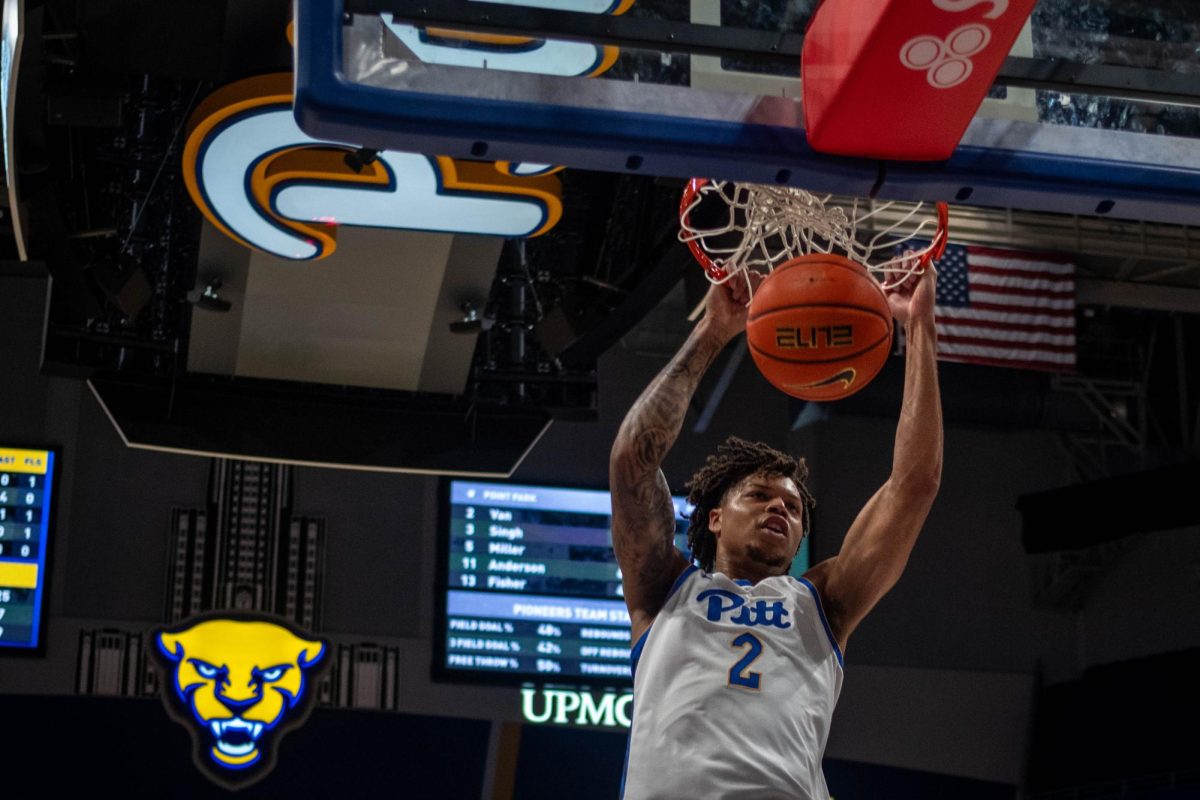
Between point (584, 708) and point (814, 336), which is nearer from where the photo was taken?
point (814, 336)

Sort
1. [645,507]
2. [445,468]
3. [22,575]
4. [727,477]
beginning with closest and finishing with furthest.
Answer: [645,507]
[727,477]
[445,468]
[22,575]

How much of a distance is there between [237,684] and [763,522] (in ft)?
25.3

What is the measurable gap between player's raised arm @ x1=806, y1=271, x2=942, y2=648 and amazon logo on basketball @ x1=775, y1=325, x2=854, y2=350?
0.18m

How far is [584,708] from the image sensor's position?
37.3ft

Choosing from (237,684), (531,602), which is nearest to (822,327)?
(531,602)

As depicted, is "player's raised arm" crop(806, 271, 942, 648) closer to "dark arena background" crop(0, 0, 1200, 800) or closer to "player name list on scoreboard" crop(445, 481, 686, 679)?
"dark arena background" crop(0, 0, 1200, 800)

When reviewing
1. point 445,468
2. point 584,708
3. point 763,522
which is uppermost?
point 445,468

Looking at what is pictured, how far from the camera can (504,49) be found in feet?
12.6

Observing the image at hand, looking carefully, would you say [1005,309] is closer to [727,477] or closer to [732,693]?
[727,477]

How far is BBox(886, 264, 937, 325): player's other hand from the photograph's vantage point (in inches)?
145

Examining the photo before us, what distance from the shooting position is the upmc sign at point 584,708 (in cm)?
1134

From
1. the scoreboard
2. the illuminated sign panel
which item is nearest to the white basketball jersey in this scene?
the illuminated sign panel

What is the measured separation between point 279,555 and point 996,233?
5898 mm

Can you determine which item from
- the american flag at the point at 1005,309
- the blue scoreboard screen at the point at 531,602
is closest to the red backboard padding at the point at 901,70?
the american flag at the point at 1005,309
